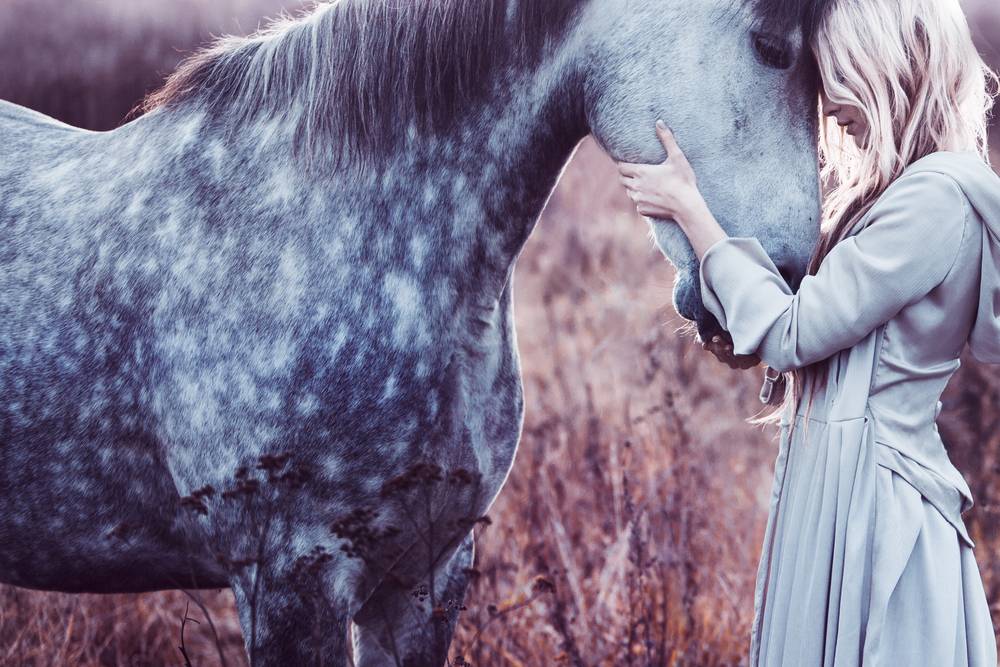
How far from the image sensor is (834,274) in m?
1.63

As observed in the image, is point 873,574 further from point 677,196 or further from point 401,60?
point 401,60

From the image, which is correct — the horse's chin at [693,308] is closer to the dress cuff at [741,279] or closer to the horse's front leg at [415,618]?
the dress cuff at [741,279]

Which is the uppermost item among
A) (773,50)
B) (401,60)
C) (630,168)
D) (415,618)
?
(401,60)

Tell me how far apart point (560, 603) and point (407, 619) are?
75cm

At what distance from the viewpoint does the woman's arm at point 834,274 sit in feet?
5.18

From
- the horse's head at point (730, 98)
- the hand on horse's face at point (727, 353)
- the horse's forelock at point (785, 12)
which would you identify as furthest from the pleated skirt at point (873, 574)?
the horse's forelock at point (785, 12)

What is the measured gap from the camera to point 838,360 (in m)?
1.74

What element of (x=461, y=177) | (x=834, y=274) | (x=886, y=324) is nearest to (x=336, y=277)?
(x=461, y=177)

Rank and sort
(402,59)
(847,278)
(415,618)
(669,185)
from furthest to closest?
(415,618) → (402,59) → (669,185) → (847,278)

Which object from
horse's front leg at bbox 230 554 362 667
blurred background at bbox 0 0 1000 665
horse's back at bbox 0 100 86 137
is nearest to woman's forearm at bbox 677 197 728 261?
blurred background at bbox 0 0 1000 665

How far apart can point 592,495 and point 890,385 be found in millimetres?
2152

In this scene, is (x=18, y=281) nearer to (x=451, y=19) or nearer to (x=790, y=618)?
(x=451, y=19)

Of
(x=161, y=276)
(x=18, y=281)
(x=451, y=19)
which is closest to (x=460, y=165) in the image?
(x=451, y=19)

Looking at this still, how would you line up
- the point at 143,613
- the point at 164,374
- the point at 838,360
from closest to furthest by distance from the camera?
1. the point at 838,360
2. the point at 164,374
3. the point at 143,613
